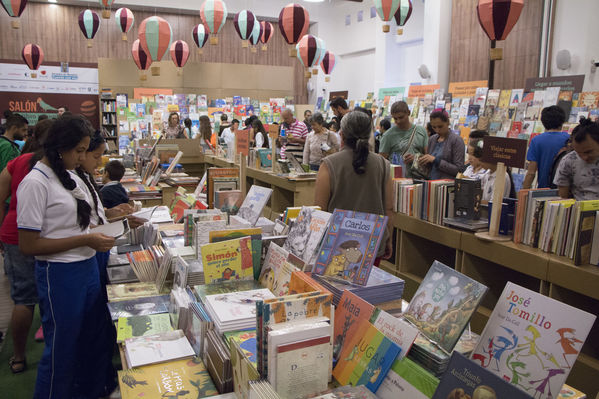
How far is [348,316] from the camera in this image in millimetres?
1521

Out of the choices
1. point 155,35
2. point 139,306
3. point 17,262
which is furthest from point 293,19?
point 139,306

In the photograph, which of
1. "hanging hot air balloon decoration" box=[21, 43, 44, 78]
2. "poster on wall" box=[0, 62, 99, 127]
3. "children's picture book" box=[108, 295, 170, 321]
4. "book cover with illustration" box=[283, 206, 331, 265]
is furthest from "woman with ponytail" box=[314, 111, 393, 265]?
"poster on wall" box=[0, 62, 99, 127]

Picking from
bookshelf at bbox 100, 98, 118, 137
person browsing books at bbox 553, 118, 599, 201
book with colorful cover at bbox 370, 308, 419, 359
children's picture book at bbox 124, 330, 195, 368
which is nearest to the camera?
book with colorful cover at bbox 370, 308, 419, 359

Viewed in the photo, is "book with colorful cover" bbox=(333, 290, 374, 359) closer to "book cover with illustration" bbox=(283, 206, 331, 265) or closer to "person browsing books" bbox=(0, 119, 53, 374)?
"book cover with illustration" bbox=(283, 206, 331, 265)

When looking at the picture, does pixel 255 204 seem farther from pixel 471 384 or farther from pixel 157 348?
pixel 471 384

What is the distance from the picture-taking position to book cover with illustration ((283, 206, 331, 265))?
2031 millimetres

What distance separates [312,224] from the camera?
2115 millimetres

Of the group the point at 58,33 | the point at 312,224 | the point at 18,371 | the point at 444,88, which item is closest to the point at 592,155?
the point at 312,224

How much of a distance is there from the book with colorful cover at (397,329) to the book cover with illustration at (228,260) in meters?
0.81

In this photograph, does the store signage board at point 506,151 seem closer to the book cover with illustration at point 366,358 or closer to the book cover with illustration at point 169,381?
the book cover with illustration at point 366,358

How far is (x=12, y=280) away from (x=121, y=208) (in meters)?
0.86

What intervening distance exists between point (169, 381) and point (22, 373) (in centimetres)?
215

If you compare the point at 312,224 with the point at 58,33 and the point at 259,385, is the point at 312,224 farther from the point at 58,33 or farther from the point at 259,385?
the point at 58,33

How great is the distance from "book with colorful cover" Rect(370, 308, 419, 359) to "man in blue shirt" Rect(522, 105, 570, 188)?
3935mm
